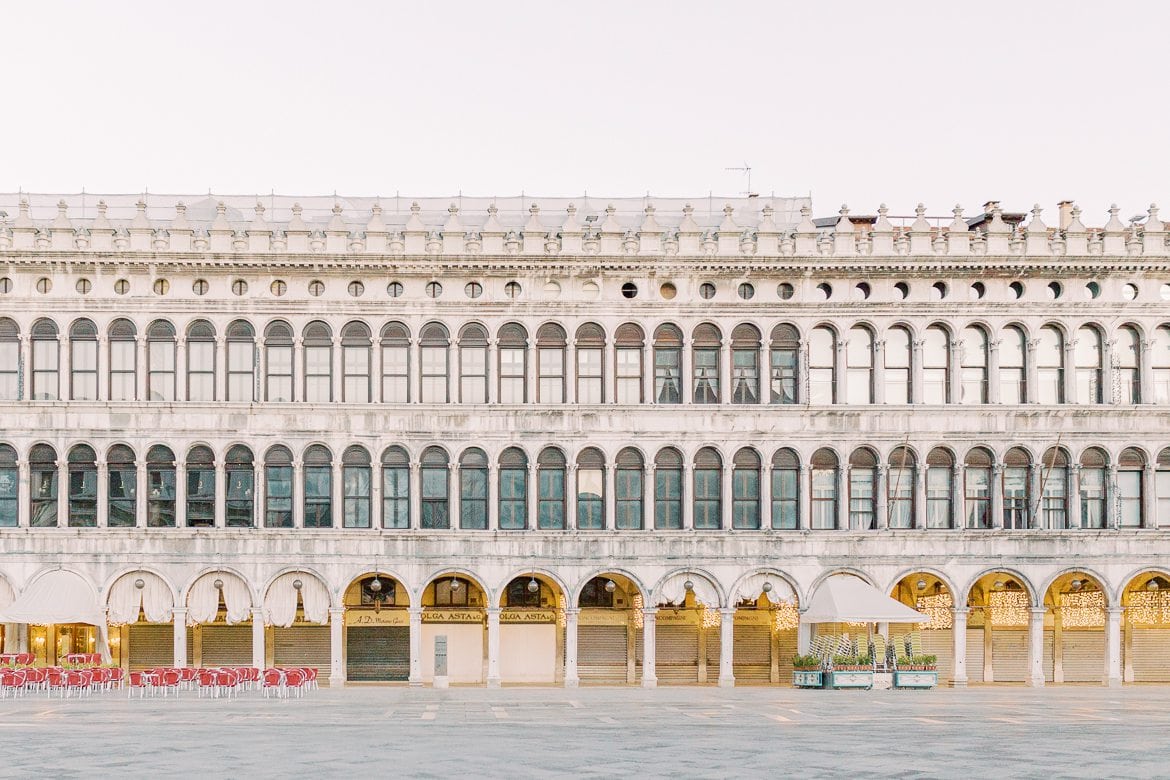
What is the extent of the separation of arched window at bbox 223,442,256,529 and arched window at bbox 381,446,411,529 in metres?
3.91

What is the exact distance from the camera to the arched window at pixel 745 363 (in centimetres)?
4341

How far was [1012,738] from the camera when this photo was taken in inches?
1087

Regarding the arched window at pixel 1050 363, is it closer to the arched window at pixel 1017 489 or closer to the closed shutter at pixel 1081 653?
the arched window at pixel 1017 489

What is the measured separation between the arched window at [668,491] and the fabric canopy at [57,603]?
16.7m

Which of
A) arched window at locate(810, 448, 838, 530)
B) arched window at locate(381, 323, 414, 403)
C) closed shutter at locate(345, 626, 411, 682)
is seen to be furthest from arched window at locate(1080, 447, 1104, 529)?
closed shutter at locate(345, 626, 411, 682)

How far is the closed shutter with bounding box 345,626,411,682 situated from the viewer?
44.4 meters

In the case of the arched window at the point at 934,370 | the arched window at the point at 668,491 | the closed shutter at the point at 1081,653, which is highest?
the arched window at the point at 934,370

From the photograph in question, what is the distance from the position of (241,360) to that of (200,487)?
398cm

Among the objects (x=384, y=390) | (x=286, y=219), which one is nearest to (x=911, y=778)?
(x=384, y=390)

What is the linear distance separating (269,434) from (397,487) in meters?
4.10

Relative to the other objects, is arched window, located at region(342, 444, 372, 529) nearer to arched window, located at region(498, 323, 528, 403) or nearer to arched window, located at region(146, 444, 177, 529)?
arched window, located at region(498, 323, 528, 403)

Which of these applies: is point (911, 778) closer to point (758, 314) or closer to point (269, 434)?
point (758, 314)

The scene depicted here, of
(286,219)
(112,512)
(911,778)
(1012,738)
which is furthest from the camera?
(286,219)

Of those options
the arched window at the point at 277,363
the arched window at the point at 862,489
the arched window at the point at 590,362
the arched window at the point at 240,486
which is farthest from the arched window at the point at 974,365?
the arched window at the point at 240,486
